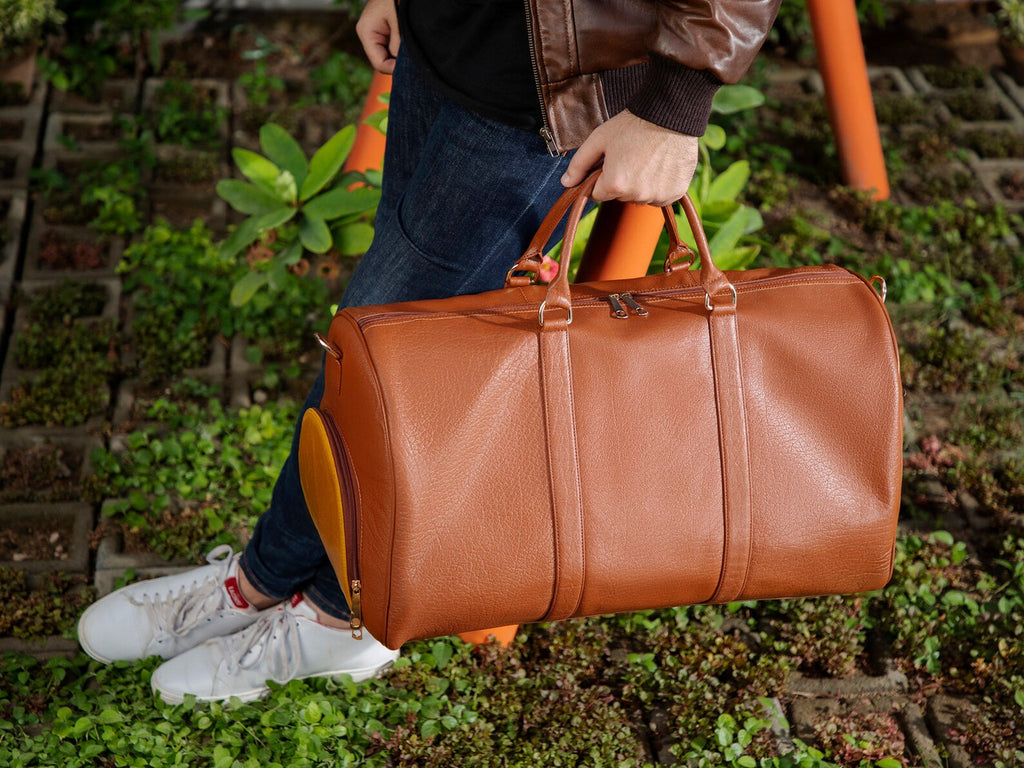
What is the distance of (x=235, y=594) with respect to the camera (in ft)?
7.03

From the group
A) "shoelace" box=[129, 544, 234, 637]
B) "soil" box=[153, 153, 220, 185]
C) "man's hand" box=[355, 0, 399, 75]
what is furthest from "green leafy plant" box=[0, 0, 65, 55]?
"shoelace" box=[129, 544, 234, 637]

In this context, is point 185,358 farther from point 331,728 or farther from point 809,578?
point 809,578

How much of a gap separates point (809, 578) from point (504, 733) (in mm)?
796

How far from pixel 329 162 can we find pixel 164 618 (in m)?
1.21

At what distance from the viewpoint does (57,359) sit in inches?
112

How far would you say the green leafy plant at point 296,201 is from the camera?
101 inches

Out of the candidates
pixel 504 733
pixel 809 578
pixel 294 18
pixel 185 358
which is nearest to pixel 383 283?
pixel 809 578

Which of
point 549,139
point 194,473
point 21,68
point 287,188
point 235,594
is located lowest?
point 235,594

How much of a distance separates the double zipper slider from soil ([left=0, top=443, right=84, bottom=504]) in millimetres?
1682

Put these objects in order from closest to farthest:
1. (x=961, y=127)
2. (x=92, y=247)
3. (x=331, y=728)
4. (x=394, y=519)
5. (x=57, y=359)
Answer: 1. (x=394, y=519)
2. (x=331, y=728)
3. (x=57, y=359)
4. (x=92, y=247)
5. (x=961, y=127)

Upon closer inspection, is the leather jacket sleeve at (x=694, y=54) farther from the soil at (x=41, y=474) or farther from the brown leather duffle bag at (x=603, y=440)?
the soil at (x=41, y=474)

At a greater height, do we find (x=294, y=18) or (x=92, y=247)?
(x=294, y=18)

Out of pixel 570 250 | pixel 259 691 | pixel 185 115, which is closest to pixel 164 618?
pixel 259 691

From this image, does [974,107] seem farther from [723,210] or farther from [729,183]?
[723,210]
